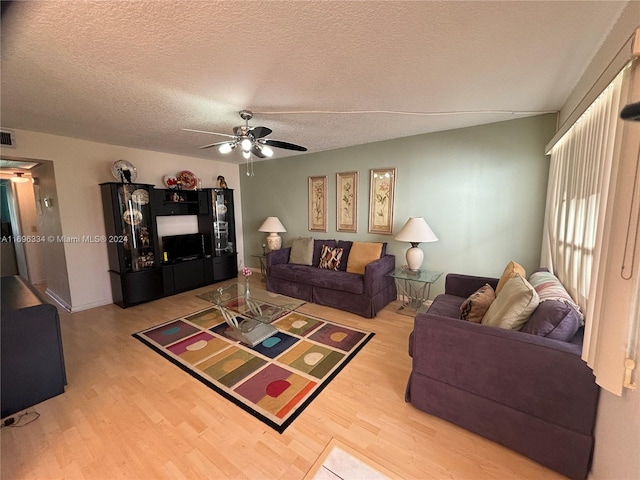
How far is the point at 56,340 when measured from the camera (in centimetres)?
198

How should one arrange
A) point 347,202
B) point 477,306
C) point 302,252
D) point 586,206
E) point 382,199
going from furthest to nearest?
point 302,252, point 347,202, point 382,199, point 477,306, point 586,206

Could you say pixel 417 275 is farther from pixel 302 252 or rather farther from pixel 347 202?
pixel 302 252

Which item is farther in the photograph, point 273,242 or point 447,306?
point 273,242

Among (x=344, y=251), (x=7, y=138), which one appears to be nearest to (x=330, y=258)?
(x=344, y=251)

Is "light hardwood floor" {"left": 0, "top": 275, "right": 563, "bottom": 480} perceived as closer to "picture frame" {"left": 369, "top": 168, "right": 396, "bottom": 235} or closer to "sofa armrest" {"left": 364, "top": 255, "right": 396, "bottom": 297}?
"sofa armrest" {"left": 364, "top": 255, "right": 396, "bottom": 297}

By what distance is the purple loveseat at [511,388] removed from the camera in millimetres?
1286

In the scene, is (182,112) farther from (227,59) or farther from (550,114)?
(550,114)

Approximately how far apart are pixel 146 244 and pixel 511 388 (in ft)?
15.2

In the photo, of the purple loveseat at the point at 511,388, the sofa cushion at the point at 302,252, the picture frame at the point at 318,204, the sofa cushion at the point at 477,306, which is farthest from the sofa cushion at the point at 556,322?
the picture frame at the point at 318,204

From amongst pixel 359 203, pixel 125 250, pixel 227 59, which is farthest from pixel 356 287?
pixel 125 250

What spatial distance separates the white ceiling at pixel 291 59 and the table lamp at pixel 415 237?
4.06 feet

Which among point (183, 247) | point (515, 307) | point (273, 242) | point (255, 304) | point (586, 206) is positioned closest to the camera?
point (515, 307)

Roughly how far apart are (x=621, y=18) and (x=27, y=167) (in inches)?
259

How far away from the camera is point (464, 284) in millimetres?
2662
